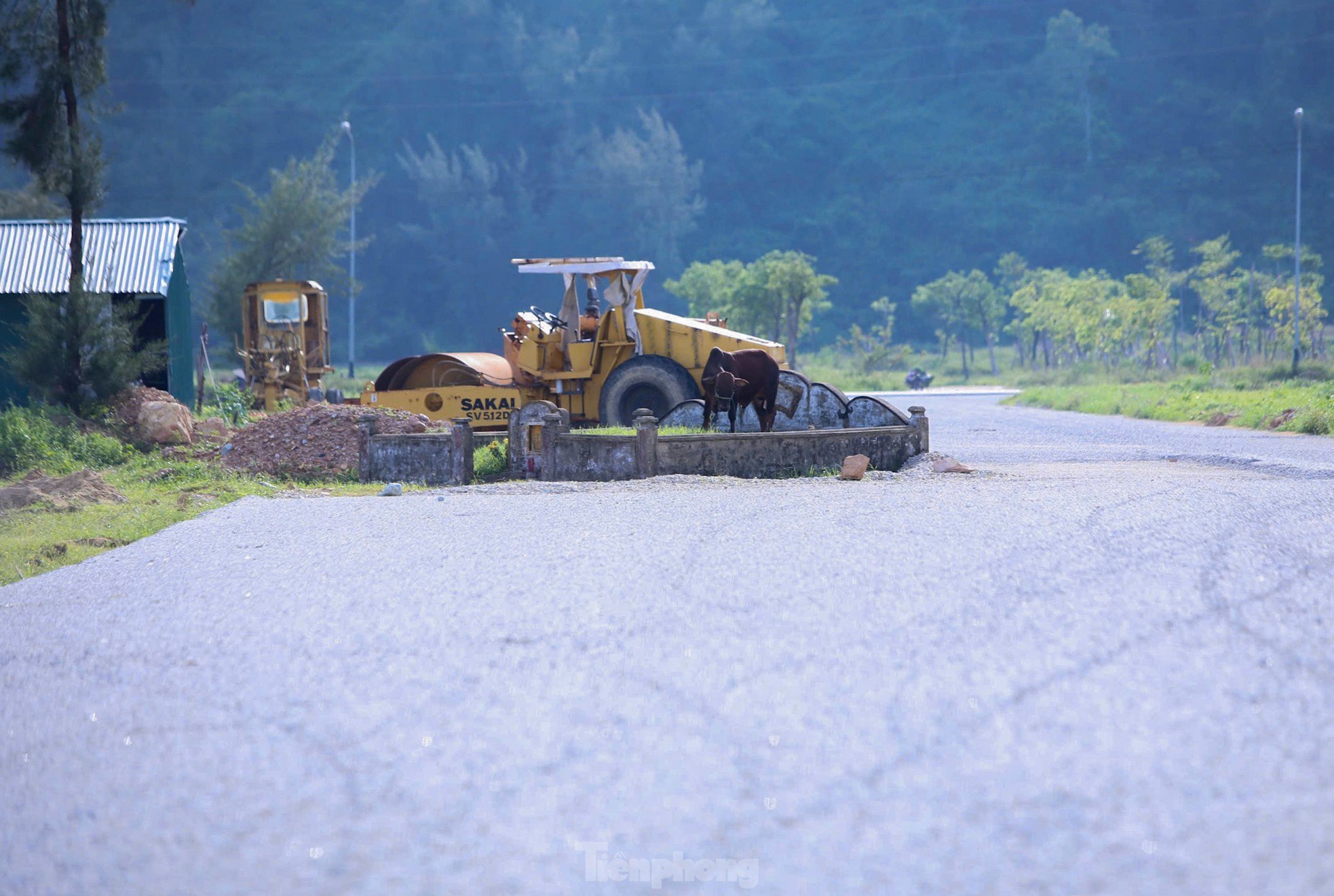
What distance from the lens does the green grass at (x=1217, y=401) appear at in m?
21.1

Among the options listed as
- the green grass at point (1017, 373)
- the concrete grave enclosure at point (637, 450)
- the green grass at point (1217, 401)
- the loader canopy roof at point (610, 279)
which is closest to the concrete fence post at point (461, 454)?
the concrete grave enclosure at point (637, 450)

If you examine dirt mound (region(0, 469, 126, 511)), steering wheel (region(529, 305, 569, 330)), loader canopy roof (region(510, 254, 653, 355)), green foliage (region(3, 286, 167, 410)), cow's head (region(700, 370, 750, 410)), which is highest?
loader canopy roof (region(510, 254, 653, 355))

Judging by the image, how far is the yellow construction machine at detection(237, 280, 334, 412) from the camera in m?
25.1

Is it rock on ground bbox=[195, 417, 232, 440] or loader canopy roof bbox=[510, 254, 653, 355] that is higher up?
loader canopy roof bbox=[510, 254, 653, 355]

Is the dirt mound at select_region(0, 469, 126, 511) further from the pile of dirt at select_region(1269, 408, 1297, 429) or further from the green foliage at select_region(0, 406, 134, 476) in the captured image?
the pile of dirt at select_region(1269, 408, 1297, 429)

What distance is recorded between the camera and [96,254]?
25156 mm

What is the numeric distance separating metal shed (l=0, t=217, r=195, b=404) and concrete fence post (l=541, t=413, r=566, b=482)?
39.3 ft

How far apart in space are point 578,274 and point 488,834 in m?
14.0

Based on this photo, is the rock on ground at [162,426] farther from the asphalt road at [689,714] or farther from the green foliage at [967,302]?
the green foliage at [967,302]

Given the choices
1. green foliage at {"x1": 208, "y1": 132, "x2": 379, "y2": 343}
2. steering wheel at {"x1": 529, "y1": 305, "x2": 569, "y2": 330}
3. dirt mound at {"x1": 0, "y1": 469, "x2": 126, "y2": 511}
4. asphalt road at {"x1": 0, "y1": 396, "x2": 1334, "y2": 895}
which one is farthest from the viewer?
green foliage at {"x1": 208, "y1": 132, "x2": 379, "y2": 343}

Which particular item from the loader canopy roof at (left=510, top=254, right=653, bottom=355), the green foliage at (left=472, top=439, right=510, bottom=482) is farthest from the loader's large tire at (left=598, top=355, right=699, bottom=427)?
the green foliage at (left=472, top=439, right=510, bottom=482)

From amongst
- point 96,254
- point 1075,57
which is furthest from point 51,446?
point 1075,57

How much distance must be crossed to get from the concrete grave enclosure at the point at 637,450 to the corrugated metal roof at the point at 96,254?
11.3 m

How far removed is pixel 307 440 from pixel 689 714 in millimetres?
11467
